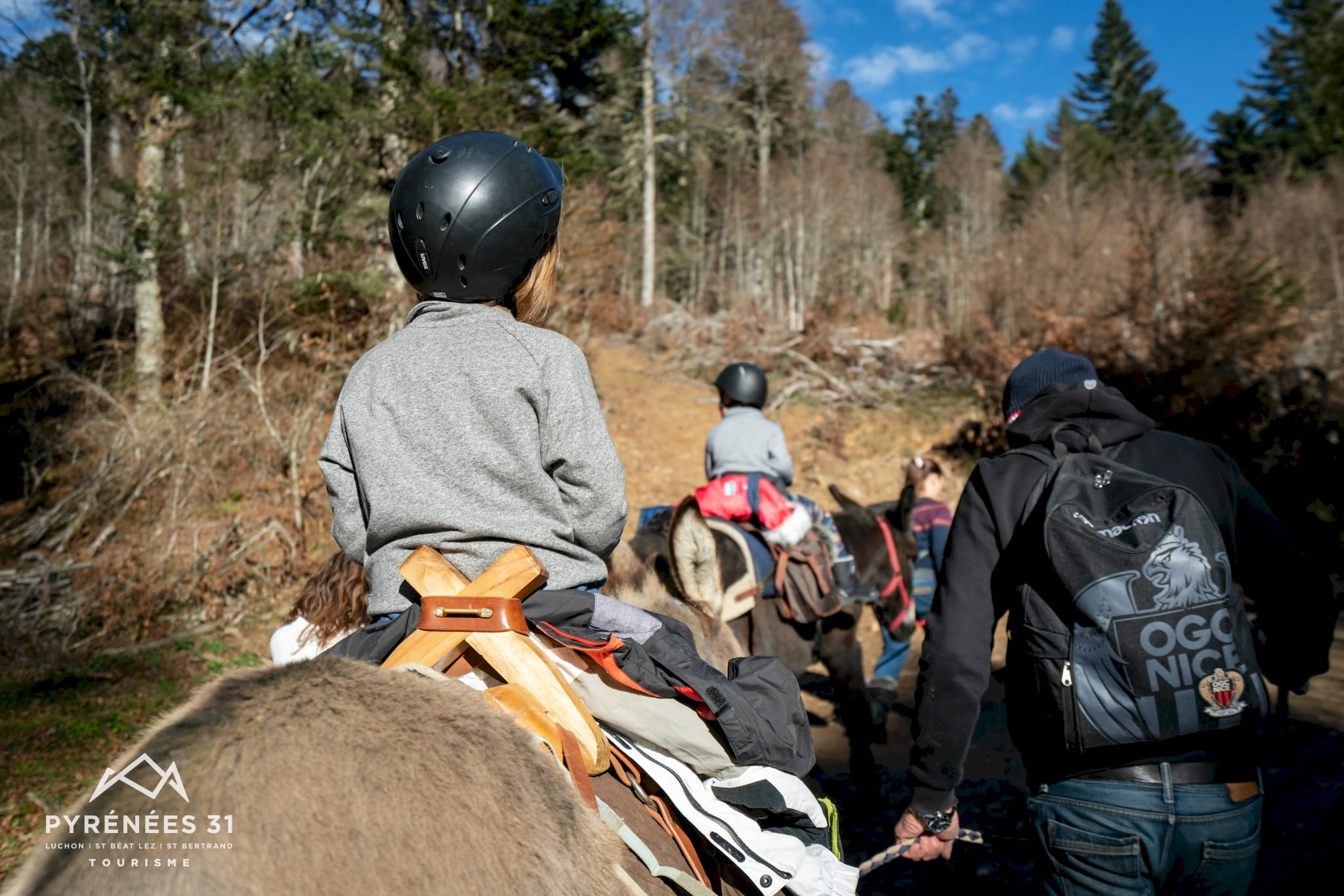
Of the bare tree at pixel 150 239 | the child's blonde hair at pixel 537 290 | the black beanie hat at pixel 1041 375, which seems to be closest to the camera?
the child's blonde hair at pixel 537 290

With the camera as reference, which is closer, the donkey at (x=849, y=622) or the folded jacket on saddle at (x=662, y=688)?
the folded jacket on saddle at (x=662, y=688)

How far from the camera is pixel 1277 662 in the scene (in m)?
2.24

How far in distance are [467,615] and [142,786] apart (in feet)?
1.88

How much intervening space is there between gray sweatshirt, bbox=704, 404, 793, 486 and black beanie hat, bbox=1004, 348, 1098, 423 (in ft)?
8.65

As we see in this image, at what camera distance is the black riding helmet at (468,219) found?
1825mm

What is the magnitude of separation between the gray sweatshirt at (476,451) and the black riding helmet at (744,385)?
13.0 ft

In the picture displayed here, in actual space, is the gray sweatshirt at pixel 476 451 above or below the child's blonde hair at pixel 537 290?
below

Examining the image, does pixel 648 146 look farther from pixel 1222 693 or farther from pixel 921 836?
pixel 1222 693

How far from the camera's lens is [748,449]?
5254 mm

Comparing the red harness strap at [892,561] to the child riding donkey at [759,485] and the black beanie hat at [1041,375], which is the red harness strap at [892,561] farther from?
the black beanie hat at [1041,375]

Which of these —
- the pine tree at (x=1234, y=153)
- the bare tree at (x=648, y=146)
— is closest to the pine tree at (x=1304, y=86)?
the pine tree at (x=1234, y=153)

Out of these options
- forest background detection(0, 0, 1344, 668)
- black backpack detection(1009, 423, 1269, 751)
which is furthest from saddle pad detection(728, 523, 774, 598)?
forest background detection(0, 0, 1344, 668)

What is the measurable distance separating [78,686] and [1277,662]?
8.08 m

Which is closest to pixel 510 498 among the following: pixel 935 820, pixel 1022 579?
pixel 1022 579
